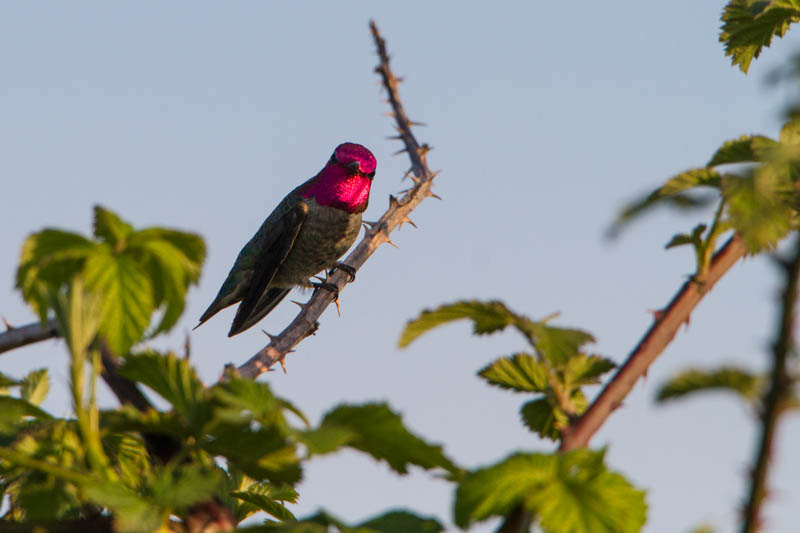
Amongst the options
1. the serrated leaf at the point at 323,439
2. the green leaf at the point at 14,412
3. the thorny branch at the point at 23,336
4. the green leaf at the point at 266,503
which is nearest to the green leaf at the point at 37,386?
the thorny branch at the point at 23,336

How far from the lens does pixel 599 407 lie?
5.94ft

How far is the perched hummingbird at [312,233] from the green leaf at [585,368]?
883cm

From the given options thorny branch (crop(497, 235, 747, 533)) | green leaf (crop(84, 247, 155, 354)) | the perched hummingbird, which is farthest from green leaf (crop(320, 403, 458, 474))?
the perched hummingbird

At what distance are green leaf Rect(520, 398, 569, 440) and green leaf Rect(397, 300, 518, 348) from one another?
13.6 inches

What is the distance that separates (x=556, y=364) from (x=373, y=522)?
49cm

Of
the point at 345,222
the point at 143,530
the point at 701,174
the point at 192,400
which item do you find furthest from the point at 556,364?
A: the point at 345,222

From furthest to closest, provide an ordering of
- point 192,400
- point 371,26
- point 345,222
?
point 345,222, point 371,26, point 192,400

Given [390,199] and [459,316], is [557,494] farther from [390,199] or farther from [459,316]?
[390,199]

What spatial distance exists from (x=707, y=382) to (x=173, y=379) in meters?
1.03

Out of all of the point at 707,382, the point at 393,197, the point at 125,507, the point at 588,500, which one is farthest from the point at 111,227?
the point at 393,197

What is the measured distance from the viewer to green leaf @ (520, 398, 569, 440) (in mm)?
2254

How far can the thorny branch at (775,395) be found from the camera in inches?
47.0

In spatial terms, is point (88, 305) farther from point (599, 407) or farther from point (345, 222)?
point (345, 222)

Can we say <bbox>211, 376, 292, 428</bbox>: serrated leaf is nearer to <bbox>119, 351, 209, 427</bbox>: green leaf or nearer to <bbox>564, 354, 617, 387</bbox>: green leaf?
<bbox>119, 351, 209, 427</bbox>: green leaf
